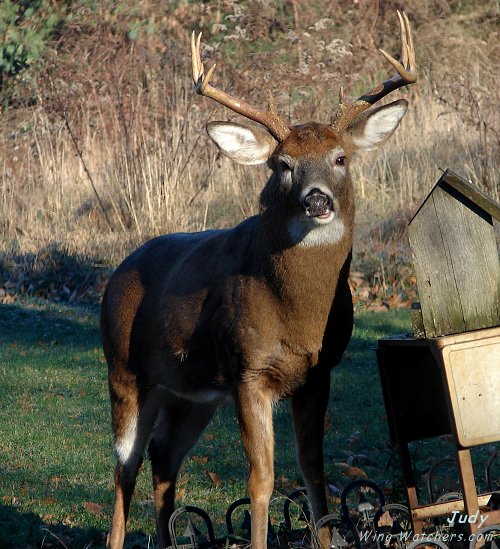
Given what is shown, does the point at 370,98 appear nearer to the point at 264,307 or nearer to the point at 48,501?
the point at 264,307

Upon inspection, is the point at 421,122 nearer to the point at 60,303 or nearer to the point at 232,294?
the point at 60,303

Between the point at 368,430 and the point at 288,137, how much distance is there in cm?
366

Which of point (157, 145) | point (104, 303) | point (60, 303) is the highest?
point (157, 145)

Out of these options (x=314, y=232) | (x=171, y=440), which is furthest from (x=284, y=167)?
(x=171, y=440)

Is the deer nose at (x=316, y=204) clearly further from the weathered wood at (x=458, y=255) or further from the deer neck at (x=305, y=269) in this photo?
the weathered wood at (x=458, y=255)

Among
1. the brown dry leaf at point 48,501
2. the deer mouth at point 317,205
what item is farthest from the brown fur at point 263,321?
the brown dry leaf at point 48,501

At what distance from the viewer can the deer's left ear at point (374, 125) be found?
5.93 m

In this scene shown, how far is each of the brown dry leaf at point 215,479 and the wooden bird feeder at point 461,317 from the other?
251 cm

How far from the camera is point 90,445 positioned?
866 centimetres

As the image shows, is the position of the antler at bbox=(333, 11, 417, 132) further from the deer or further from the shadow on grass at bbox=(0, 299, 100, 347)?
the shadow on grass at bbox=(0, 299, 100, 347)

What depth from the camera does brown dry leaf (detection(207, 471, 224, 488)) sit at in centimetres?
765

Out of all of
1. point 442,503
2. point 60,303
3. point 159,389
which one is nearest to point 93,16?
point 60,303

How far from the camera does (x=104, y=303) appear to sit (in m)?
6.87

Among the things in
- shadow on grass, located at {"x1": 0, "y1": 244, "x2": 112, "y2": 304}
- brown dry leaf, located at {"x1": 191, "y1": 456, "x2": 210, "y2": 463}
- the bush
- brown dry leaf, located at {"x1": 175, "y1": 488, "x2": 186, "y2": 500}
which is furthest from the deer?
the bush
